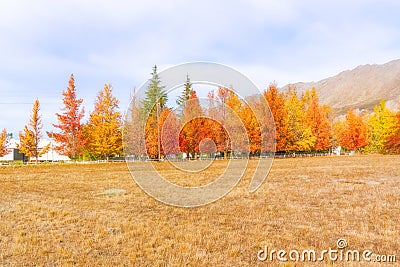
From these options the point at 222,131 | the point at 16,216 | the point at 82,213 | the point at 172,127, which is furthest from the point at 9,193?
the point at 222,131

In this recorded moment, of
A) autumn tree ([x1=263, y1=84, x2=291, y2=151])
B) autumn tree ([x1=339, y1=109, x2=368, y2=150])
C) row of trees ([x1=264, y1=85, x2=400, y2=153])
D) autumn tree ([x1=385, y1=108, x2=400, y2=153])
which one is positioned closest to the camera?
autumn tree ([x1=263, y1=84, x2=291, y2=151])

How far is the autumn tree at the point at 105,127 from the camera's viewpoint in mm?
42812

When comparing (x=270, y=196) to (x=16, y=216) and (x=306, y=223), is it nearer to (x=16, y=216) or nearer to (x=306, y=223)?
(x=306, y=223)

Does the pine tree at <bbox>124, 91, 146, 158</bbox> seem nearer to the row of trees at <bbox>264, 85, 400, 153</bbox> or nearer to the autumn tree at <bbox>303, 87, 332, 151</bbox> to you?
the row of trees at <bbox>264, 85, 400, 153</bbox>

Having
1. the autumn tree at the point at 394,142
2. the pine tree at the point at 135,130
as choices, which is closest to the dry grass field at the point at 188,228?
the pine tree at the point at 135,130

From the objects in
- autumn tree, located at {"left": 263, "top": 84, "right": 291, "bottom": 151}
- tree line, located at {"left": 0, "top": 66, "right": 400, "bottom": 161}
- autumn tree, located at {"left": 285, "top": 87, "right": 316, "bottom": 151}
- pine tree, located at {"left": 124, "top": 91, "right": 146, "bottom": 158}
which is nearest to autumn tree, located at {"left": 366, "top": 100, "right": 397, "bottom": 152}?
tree line, located at {"left": 0, "top": 66, "right": 400, "bottom": 161}

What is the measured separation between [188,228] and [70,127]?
42.4 metres

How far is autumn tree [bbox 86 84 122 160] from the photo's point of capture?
4281cm

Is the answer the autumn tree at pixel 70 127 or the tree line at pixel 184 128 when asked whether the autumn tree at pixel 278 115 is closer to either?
the tree line at pixel 184 128

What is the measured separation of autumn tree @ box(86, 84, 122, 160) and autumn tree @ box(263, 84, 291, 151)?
2366 cm

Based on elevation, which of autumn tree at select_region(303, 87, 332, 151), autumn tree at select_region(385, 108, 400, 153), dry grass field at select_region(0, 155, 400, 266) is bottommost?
dry grass field at select_region(0, 155, 400, 266)

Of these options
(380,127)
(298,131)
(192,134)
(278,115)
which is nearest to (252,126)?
(192,134)

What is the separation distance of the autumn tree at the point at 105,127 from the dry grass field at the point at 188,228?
95.9ft

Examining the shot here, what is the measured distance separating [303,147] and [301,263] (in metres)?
53.3
